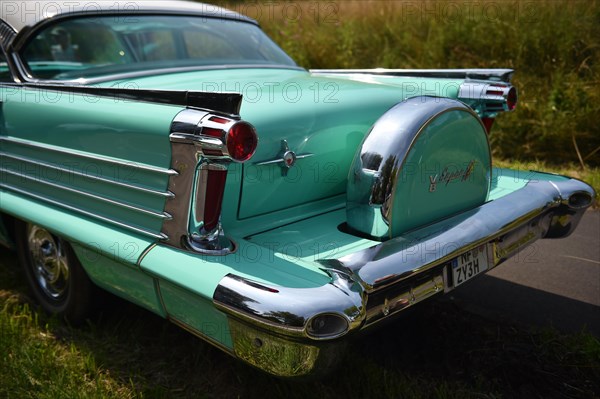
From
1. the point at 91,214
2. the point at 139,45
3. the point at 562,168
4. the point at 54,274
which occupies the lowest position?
the point at 54,274

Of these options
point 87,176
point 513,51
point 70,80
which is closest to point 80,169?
point 87,176

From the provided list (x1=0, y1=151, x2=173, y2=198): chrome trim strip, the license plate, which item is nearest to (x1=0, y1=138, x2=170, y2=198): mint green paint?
(x1=0, y1=151, x2=173, y2=198): chrome trim strip

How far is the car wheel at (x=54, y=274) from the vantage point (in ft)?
8.80

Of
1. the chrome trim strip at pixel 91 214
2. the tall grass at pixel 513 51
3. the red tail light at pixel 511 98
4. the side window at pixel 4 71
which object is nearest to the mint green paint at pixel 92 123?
the side window at pixel 4 71

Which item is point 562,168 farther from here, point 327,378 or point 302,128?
point 327,378

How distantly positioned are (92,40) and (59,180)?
1450 mm

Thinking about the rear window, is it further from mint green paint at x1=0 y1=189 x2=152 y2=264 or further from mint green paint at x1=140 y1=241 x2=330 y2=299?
mint green paint at x1=140 y1=241 x2=330 y2=299

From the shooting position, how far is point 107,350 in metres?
2.67

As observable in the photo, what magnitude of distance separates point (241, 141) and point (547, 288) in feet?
7.15

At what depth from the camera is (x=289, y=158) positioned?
215 centimetres

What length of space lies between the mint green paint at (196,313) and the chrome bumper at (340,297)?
0.19 feet

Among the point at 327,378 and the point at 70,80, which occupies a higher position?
the point at 70,80

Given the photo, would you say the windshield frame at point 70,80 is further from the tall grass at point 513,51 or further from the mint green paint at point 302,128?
the tall grass at point 513,51

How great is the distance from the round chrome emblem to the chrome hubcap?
1.24 metres
